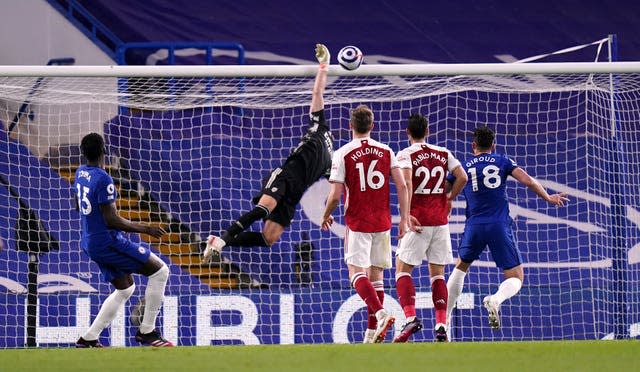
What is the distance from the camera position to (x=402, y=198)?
9617 mm

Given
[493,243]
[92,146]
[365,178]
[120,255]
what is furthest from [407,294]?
[92,146]

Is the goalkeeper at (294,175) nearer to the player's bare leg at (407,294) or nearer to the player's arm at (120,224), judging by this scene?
the player's arm at (120,224)

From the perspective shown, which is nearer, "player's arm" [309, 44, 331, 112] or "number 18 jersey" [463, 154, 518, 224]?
"player's arm" [309, 44, 331, 112]

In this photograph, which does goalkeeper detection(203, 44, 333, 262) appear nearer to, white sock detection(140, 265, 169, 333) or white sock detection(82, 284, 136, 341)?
white sock detection(140, 265, 169, 333)

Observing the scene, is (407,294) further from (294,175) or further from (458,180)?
(294,175)

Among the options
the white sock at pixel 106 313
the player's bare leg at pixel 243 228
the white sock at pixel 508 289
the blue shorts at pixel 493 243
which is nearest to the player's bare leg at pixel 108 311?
the white sock at pixel 106 313

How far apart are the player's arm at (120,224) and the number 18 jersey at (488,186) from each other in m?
2.83

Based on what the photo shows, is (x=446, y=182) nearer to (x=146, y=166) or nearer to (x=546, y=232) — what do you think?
(x=546, y=232)

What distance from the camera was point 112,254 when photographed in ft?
31.3

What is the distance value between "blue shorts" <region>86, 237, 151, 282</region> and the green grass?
1.30 meters

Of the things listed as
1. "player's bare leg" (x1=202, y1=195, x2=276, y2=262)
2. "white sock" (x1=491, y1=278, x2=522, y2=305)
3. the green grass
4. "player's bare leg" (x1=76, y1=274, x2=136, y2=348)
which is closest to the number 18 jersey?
"white sock" (x1=491, y1=278, x2=522, y2=305)

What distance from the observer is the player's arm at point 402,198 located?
31.4 ft

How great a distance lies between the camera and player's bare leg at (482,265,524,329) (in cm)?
1010

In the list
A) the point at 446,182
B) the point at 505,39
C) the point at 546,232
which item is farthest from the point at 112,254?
the point at 505,39
